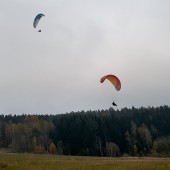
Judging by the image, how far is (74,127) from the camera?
120688 millimetres

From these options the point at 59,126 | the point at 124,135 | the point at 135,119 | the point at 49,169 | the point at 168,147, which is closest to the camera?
the point at 49,169

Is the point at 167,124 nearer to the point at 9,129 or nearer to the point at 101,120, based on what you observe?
the point at 101,120

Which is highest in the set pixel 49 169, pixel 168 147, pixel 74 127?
pixel 74 127

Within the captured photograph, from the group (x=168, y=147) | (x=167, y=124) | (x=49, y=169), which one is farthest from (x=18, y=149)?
(x=49, y=169)

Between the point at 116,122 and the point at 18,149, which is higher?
the point at 116,122

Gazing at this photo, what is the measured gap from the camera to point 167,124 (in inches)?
5404

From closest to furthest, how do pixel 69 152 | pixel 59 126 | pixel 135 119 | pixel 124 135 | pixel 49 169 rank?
Result: pixel 49 169
pixel 69 152
pixel 124 135
pixel 59 126
pixel 135 119

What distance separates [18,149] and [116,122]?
1327 inches

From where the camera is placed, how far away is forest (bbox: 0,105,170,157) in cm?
11402

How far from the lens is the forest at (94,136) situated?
114 m

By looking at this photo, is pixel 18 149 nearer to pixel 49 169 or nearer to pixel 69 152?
pixel 69 152

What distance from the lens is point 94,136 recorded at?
11950cm

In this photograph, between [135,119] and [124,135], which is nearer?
[124,135]

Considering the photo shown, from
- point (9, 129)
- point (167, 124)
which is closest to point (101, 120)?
point (167, 124)
